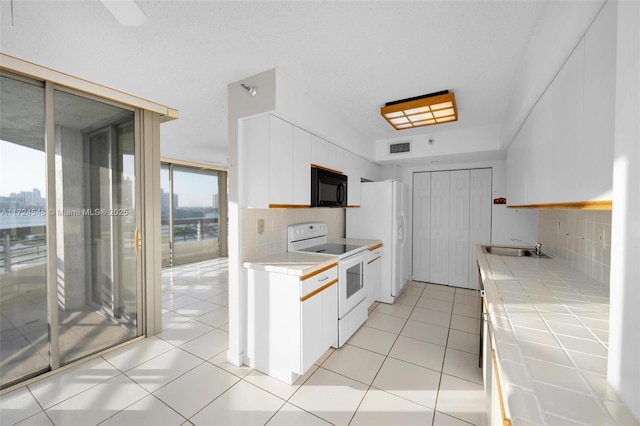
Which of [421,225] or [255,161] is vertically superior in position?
[255,161]

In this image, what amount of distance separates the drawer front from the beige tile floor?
2.41ft

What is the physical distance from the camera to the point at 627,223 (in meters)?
0.69

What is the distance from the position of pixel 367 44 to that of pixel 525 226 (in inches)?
151

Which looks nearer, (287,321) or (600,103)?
(600,103)

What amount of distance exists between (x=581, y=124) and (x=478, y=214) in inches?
138

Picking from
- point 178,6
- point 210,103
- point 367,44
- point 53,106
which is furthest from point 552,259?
point 53,106

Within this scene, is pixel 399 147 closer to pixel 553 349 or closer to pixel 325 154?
pixel 325 154

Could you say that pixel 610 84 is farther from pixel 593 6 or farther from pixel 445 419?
pixel 445 419

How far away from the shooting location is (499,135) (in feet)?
Result: 11.3

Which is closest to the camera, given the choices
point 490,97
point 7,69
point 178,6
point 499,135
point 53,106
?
point 178,6

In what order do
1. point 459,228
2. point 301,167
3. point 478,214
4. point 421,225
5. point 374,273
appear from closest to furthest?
point 301,167, point 374,273, point 478,214, point 459,228, point 421,225

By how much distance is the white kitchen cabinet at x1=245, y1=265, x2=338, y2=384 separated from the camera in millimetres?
2070

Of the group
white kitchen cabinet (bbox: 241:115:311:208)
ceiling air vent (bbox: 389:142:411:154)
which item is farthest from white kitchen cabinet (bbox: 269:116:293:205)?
ceiling air vent (bbox: 389:142:411:154)

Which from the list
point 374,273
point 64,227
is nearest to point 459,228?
point 374,273
